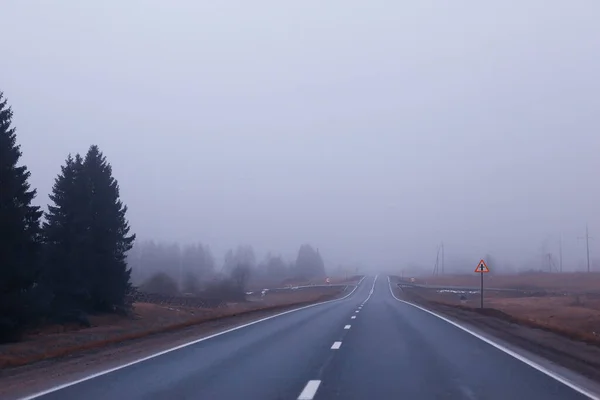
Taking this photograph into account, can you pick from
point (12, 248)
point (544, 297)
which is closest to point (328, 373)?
point (12, 248)

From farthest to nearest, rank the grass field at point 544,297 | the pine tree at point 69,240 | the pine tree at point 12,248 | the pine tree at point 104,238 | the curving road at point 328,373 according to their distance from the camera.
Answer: the pine tree at point 104,238, the pine tree at point 69,240, the grass field at point 544,297, the pine tree at point 12,248, the curving road at point 328,373

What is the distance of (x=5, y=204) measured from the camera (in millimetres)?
32281

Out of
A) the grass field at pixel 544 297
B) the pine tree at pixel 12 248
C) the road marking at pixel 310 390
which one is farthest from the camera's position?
the grass field at pixel 544 297

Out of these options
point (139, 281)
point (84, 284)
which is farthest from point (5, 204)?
point (139, 281)

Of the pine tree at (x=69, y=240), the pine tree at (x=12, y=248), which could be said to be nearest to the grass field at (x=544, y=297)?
the pine tree at (x=12, y=248)

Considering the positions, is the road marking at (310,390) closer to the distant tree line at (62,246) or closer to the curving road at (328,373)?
the curving road at (328,373)

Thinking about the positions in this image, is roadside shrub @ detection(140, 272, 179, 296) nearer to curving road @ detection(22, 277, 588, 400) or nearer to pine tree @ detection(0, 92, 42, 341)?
pine tree @ detection(0, 92, 42, 341)

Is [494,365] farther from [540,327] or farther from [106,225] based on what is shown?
[106,225]

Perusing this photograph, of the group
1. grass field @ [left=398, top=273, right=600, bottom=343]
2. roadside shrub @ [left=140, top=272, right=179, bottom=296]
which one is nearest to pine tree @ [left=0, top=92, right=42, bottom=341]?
grass field @ [left=398, top=273, right=600, bottom=343]

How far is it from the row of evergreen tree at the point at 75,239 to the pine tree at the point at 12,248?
8 centimetres

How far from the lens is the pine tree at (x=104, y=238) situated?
5197 cm

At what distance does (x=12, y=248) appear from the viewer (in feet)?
105

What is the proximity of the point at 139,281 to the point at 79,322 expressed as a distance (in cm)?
4106

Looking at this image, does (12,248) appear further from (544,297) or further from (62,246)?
(544,297)
